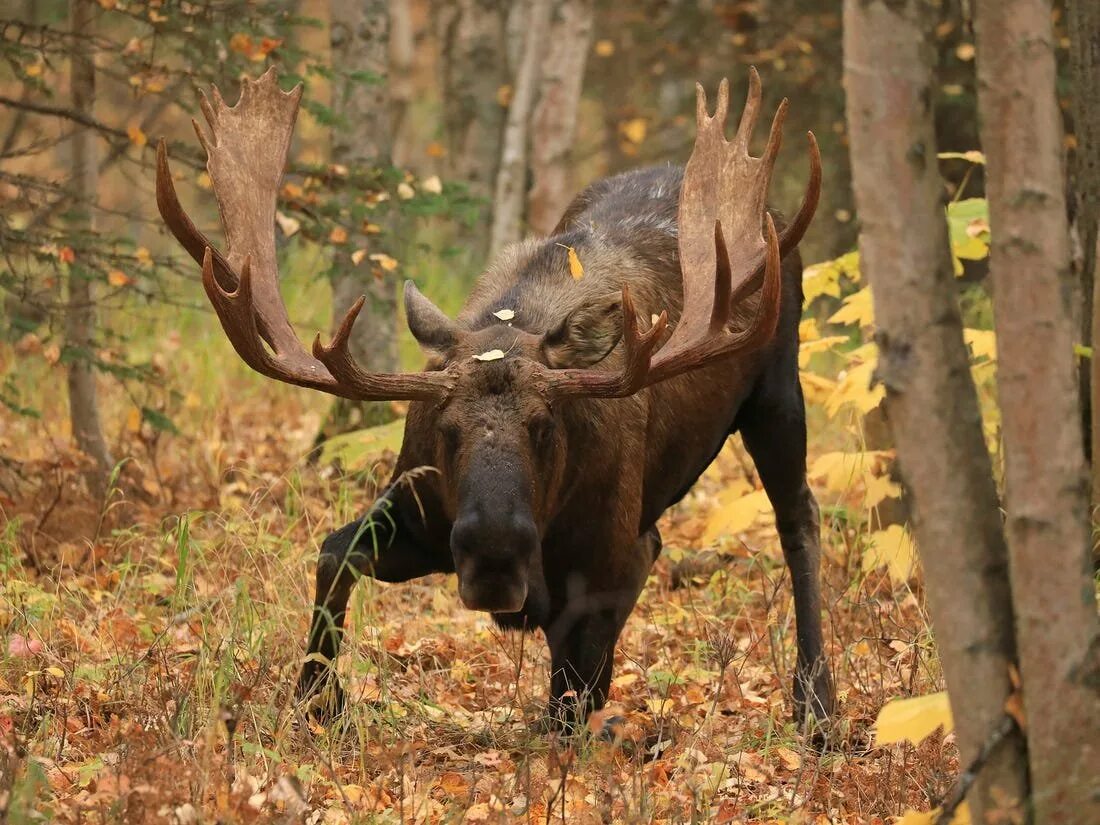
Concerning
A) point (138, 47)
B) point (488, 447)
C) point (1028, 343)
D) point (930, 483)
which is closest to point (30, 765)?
point (488, 447)

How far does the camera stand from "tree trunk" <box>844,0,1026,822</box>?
3176 millimetres

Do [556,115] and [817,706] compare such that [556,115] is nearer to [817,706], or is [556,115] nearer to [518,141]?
[518,141]

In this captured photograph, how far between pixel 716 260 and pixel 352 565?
1.62m

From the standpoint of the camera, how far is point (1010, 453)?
321cm

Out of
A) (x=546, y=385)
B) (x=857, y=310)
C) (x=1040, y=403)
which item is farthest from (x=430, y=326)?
(x=1040, y=403)

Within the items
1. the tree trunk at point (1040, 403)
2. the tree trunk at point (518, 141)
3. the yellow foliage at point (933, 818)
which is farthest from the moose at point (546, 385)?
the tree trunk at point (518, 141)

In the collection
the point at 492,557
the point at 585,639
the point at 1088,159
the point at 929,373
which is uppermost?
the point at 1088,159

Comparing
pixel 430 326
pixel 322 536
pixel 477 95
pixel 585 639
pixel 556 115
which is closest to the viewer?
pixel 585 639

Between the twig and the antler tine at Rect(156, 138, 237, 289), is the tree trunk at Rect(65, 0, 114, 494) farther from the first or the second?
the twig

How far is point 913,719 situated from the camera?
3449mm

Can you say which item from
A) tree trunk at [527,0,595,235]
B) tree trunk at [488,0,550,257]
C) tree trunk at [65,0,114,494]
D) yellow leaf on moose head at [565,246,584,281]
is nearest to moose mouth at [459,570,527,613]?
yellow leaf on moose head at [565,246,584,281]

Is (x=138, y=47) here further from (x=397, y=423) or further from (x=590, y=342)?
(x=590, y=342)

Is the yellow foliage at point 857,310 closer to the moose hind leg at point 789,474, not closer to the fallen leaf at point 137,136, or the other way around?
the moose hind leg at point 789,474

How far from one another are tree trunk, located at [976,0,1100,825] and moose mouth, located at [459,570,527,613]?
1.80 metres
